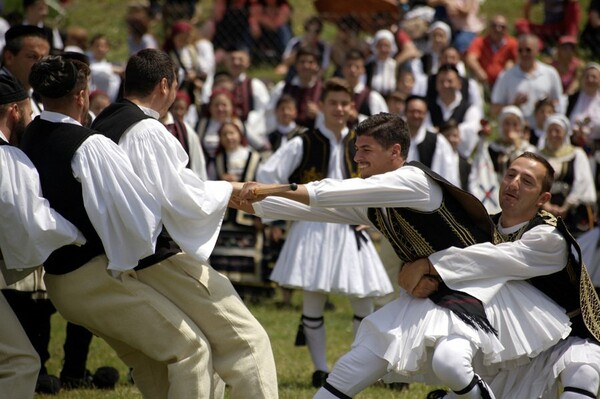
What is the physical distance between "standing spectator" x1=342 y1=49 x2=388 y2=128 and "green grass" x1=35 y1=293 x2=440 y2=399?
73.1 inches

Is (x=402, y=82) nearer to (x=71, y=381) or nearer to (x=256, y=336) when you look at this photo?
(x=71, y=381)

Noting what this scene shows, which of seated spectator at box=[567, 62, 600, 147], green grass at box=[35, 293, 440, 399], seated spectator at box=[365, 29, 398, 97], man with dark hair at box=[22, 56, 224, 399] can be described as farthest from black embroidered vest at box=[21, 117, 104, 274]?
seated spectator at box=[365, 29, 398, 97]

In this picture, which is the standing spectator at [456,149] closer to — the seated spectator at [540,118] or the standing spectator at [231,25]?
the seated spectator at [540,118]

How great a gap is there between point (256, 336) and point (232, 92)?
288 inches

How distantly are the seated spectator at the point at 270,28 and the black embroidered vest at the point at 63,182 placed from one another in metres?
10.6

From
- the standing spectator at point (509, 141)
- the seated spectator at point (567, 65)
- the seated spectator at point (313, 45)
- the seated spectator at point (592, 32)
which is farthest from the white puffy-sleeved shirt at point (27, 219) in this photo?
the seated spectator at point (592, 32)

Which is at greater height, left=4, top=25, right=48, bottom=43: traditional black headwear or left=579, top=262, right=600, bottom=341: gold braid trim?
left=4, top=25, right=48, bottom=43: traditional black headwear

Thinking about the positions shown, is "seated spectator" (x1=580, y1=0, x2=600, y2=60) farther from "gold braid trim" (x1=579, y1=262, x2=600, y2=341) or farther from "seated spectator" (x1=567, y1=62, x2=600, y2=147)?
"gold braid trim" (x1=579, y1=262, x2=600, y2=341)

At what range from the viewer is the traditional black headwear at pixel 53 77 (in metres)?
4.95

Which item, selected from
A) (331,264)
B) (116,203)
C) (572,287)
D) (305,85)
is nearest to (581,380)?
(572,287)

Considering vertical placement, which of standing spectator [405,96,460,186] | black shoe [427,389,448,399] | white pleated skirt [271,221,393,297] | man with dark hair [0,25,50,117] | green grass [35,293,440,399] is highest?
man with dark hair [0,25,50,117]

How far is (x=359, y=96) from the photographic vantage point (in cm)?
1033

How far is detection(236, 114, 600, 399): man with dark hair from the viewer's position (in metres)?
5.02

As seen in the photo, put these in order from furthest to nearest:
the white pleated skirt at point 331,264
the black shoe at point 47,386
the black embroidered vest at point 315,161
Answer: the black embroidered vest at point 315,161
the white pleated skirt at point 331,264
the black shoe at point 47,386
